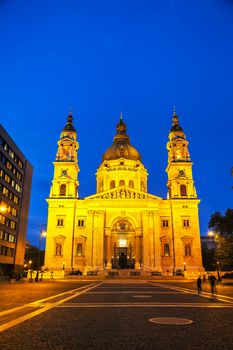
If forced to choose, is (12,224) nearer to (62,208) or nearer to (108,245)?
(62,208)

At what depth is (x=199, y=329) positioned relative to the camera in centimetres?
799

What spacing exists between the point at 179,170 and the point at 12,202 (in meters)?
38.9

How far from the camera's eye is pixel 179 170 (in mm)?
76500

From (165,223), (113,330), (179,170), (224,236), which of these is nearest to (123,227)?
(165,223)

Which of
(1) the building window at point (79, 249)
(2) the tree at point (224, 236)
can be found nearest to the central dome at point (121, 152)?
(1) the building window at point (79, 249)

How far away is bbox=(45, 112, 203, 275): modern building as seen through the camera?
6919cm

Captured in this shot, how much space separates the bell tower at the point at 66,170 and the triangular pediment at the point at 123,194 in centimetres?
573

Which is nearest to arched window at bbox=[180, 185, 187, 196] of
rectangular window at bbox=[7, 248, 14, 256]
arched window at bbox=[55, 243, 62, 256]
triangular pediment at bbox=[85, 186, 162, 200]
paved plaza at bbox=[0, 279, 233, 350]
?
triangular pediment at bbox=[85, 186, 162, 200]

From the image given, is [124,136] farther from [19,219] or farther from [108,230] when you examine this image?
[19,219]

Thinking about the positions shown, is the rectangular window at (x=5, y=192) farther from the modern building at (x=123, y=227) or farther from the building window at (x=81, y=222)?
the building window at (x=81, y=222)

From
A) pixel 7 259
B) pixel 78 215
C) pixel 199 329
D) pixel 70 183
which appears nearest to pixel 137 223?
pixel 78 215

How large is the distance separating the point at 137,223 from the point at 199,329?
64.4m

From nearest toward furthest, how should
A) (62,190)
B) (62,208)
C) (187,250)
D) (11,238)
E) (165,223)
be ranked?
(11,238) → (187,250) → (62,208) → (165,223) → (62,190)

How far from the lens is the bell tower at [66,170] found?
74750 mm
